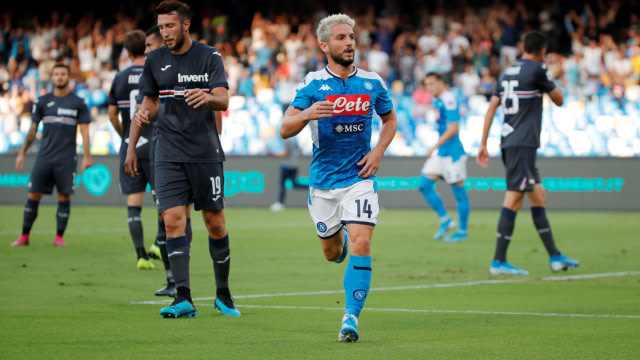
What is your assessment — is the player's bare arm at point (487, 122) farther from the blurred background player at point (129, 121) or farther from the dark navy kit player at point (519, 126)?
the blurred background player at point (129, 121)

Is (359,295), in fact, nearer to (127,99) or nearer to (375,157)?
(375,157)

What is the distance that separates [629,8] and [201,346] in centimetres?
2528

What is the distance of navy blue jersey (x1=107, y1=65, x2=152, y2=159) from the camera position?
1067 cm

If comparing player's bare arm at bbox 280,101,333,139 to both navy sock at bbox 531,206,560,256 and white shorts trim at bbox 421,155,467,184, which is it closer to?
navy sock at bbox 531,206,560,256

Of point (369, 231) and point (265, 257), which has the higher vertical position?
point (369, 231)

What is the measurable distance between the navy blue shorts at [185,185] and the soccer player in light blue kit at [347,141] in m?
0.98

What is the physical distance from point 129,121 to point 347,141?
488 centimetres

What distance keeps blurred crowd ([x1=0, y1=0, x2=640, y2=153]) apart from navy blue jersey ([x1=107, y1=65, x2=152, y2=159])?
1267 centimetres

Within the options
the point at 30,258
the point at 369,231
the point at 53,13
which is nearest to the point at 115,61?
the point at 53,13

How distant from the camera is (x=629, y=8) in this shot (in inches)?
1133

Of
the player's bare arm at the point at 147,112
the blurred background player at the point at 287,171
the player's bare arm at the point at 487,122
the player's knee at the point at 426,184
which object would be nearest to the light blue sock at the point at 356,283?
the player's bare arm at the point at 147,112

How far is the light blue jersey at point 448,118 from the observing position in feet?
50.6

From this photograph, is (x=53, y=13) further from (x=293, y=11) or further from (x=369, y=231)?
(x=369, y=231)

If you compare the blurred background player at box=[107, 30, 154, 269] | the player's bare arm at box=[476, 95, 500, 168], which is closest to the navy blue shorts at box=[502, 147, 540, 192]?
the player's bare arm at box=[476, 95, 500, 168]
